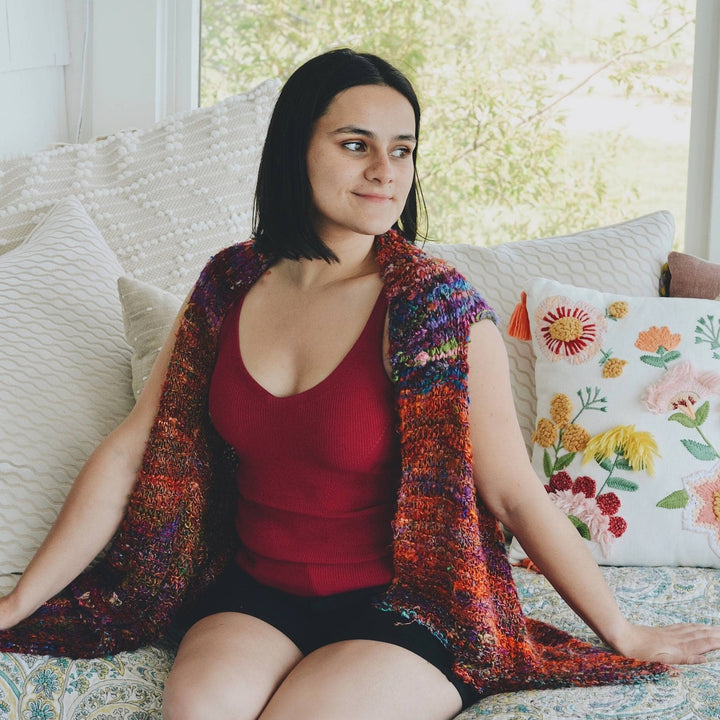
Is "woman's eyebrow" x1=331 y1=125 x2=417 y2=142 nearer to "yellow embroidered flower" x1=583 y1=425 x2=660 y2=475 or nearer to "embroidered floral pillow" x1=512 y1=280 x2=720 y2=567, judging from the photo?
"embroidered floral pillow" x1=512 y1=280 x2=720 y2=567

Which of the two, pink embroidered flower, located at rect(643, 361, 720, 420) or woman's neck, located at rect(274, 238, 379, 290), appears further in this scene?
pink embroidered flower, located at rect(643, 361, 720, 420)

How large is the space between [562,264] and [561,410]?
334mm

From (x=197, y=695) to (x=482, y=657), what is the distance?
361mm

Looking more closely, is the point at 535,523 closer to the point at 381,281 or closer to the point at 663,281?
the point at 381,281

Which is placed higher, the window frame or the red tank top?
the window frame

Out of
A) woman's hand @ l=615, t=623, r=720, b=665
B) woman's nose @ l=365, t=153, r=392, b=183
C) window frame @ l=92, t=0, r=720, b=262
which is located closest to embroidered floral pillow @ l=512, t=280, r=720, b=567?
woman's hand @ l=615, t=623, r=720, b=665

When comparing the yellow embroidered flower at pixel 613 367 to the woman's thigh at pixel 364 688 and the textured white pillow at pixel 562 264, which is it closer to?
the textured white pillow at pixel 562 264

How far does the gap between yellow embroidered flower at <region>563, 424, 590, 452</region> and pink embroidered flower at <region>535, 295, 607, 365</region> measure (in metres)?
0.11

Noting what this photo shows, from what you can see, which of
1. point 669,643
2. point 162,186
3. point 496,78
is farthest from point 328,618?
point 496,78

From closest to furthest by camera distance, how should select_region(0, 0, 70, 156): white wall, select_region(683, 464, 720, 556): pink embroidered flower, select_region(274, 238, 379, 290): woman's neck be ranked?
select_region(274, 238, 379, 290): woman's neck, select_region(683, 464, 720, 556): pink embroidered flower, select_region(0, 0, 70, 156): white wall

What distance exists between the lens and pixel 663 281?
1899 mm

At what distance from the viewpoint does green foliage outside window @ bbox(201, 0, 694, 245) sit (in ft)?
7.34

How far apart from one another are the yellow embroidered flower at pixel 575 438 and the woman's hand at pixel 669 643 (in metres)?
0.36

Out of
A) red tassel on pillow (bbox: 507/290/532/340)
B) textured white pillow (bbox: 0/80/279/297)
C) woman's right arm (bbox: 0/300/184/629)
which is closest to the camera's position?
woman's right arm (bbox: 0/300/184/629)
